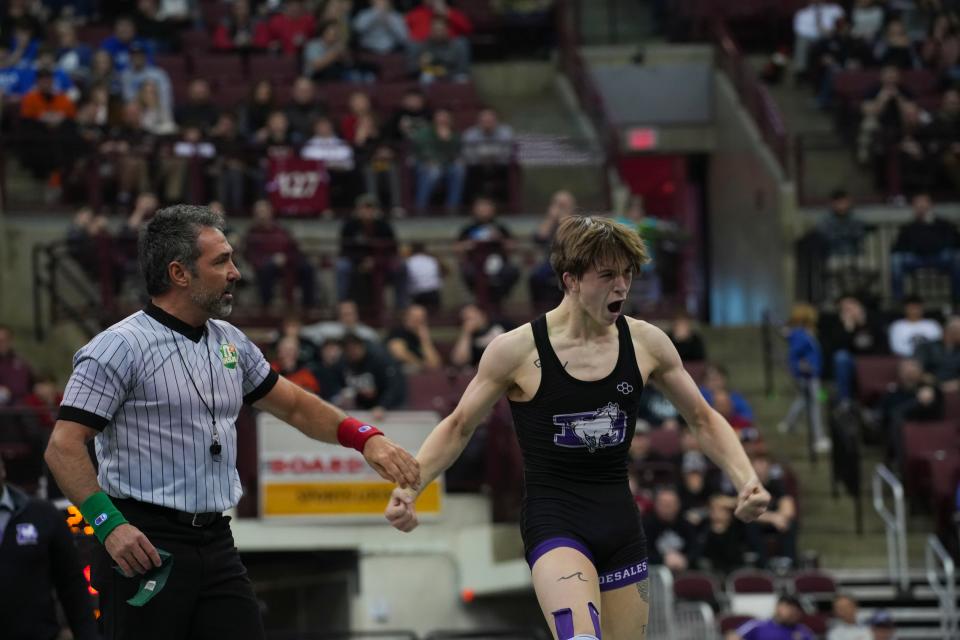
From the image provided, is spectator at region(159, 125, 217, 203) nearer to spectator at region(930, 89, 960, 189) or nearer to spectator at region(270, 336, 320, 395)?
spectator at region(270, 336, 320, 395)

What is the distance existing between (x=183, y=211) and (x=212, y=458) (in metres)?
0.89

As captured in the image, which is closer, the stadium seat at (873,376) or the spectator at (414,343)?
the spectator at (414,343)

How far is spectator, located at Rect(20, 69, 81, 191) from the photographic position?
21828 millimetres

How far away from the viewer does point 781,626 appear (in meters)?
15.3

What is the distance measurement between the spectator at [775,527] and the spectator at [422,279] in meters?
4.48

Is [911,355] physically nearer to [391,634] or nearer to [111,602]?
[391,634]

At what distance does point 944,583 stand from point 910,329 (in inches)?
139

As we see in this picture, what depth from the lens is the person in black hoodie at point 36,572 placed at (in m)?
8.30

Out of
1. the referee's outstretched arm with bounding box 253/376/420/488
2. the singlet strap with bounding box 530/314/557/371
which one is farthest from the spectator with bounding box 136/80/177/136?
the referee's outstretched arm with bounding box 253/376/420/488

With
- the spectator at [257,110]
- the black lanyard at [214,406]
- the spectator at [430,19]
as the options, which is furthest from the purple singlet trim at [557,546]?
the spectator at [430,19]

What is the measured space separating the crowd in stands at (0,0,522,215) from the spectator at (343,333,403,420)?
488 cm

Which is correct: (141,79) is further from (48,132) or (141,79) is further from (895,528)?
(895,528)

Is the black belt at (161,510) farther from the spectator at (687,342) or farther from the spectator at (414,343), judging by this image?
the spectator at (687,342)

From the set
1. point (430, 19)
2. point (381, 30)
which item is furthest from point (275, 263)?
point (430, 19)
